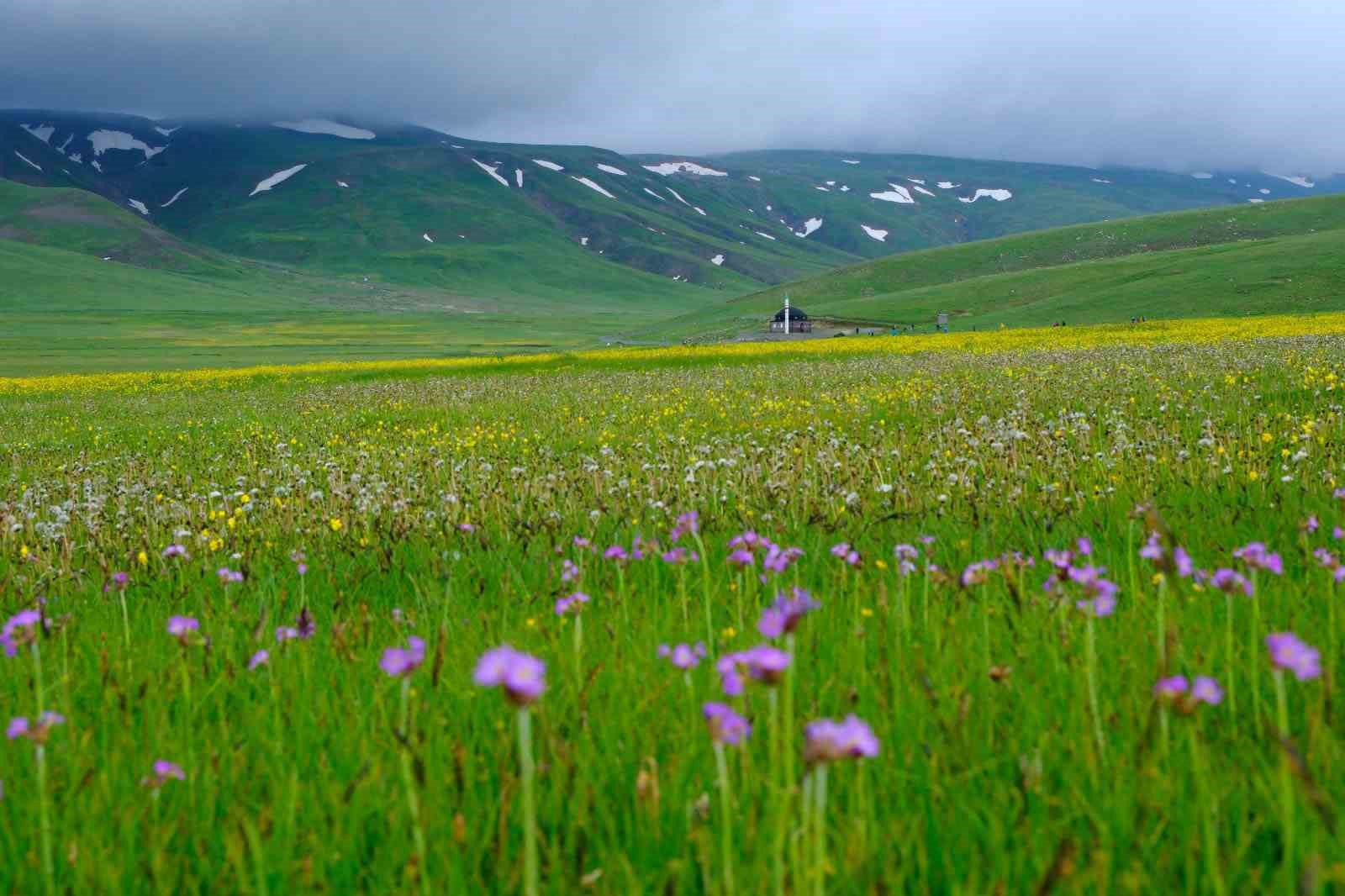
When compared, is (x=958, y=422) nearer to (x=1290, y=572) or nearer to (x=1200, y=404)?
(x=1200, y=404)

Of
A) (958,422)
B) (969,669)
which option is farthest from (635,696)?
(958,422)

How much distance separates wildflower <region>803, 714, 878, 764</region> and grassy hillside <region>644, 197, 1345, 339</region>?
262 ft

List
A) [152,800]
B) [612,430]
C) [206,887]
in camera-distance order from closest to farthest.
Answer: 1. [206,887]
2. [152,800]
3. [612,430]

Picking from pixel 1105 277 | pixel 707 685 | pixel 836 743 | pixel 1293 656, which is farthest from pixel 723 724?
pixel 1105 277

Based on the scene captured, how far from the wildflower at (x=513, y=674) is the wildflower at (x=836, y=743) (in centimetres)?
35

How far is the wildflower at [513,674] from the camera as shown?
4.01 feet

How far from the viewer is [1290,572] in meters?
4.14

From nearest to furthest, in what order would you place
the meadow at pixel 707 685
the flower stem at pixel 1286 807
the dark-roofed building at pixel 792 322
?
the flower stem at pixel 1286 807 → the meadow at pixel 707 685 → the dark-roofed building at pixel 792 322

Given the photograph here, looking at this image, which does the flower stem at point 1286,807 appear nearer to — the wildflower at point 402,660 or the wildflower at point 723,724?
the wildflower at point 723,724

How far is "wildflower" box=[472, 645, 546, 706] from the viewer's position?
122 cm

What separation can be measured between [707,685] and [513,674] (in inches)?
70.6

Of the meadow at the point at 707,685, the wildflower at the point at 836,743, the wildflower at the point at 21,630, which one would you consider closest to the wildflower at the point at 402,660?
the meadow at the point at 707,685

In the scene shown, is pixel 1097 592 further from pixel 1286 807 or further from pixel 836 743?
pixel 836 743

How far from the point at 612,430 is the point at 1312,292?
76.1 meters
